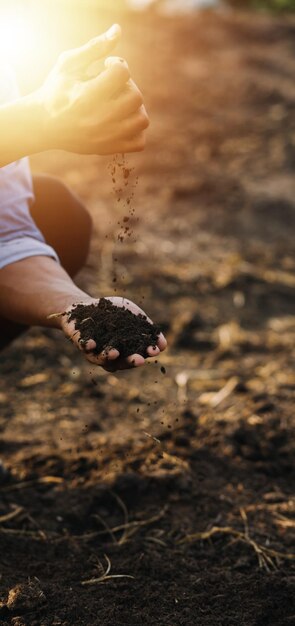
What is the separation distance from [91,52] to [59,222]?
86cm

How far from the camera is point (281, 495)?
7.38ft

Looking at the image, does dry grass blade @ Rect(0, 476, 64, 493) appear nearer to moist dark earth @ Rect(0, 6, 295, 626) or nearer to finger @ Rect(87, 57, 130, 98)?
moist dark earth @ Rect(0, 6, 295, 626)

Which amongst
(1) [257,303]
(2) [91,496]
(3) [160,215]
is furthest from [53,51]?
(2) [91,496]

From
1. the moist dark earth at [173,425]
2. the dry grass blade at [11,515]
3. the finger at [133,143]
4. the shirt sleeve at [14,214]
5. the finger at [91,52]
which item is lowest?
the moist dark earth at [173,425]

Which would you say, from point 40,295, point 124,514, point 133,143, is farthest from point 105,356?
point 124,514

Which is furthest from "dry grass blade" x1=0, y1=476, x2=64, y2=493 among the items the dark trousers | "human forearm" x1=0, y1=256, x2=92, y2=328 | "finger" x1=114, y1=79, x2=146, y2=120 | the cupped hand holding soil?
"finger" x1=114, y1=79, x2=146, y2=120

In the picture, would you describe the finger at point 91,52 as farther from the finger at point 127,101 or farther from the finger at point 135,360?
the finger at point 135,360

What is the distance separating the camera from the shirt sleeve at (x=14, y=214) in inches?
70.9

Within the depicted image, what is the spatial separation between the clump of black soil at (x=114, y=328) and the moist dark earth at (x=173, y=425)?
0.10m

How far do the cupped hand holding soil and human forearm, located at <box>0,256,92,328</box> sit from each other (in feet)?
0.23

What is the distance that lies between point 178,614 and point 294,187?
12.5 ft

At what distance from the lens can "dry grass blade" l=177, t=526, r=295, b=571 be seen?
6.32 feet

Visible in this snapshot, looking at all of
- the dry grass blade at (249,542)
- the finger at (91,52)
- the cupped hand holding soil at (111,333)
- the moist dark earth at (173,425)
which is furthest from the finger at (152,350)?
the dry grass blade at (249,542)

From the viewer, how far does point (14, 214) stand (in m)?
1.86
